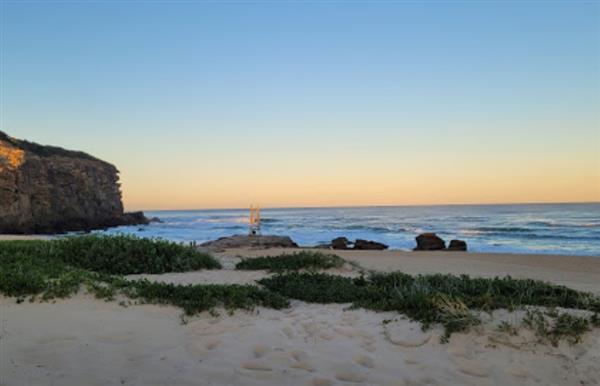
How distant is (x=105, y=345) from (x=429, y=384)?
3.64 metres

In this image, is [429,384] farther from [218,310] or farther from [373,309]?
[218,310]

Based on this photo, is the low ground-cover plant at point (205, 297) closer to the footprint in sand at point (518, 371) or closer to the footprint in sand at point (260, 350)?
the footprint in sand at point (260, 350)

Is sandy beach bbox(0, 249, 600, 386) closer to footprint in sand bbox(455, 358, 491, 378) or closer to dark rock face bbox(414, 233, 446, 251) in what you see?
footprint in sand bbox(455, 358, 491, 378)

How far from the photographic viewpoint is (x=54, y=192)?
46.6 meters

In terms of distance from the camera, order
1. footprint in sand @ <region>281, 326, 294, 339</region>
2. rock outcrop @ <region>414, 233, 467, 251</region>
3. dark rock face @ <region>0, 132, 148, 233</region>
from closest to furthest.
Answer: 1. footprint in sand @ <region>281, 326, 294, 339</region>
2. rock outcrop @ <region>414, 233, 467, 251</region>
3. dark rock face @ <region>0, 132, 148, 233</region>

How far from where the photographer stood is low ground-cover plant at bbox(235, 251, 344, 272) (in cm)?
1183

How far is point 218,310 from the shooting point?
6676 mm

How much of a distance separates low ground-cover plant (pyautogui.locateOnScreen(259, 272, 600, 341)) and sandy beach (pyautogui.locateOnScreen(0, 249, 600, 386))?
227mm

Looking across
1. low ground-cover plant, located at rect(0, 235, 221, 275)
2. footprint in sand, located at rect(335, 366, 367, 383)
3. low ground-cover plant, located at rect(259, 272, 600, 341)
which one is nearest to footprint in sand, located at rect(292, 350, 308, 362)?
footprint in sand, located at rect(335, 366, 367, 383)

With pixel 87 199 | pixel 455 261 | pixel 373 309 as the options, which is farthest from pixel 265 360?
pixel 87 199

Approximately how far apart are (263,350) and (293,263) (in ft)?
21.8

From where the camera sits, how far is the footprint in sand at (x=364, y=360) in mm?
5066

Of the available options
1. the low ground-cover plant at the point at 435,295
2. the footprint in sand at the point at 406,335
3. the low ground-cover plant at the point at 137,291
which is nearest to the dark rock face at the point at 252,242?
the low ground-cover plant at the point at 435,295

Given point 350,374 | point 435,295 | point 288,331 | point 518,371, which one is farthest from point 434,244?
point 350,374
